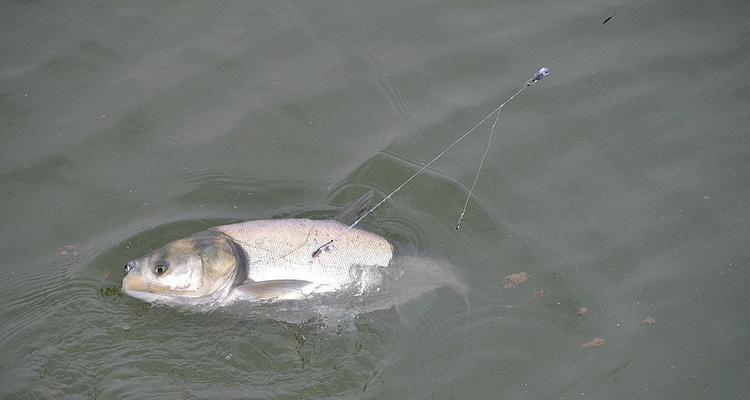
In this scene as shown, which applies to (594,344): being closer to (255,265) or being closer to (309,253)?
(309,253)

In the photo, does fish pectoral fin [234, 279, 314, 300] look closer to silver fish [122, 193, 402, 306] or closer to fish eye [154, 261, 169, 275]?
silver fish [122, 193, 402, 306]

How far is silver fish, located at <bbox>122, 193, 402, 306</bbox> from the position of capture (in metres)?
4.20

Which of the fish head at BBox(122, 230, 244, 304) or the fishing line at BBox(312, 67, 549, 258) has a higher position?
the fish head at BBox(122, 230, 244, 304)

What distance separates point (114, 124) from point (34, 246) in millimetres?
1140

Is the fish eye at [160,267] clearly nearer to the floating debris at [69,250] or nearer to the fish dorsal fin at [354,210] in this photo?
the floating debris at [69,250]

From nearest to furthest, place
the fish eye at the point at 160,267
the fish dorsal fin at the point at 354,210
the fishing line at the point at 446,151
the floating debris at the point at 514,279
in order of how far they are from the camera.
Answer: the fish eye at the point at 160,267, the fishing line at the point at 446,151, the fish dorsal fin at the point at 354,210, the floating debris at the point at 514,279

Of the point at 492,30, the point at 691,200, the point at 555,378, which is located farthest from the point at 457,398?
the point at 492,30

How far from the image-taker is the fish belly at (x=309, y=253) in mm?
4266

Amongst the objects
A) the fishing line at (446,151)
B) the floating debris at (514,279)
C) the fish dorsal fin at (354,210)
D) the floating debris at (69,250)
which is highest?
the floating debris at (69,250)

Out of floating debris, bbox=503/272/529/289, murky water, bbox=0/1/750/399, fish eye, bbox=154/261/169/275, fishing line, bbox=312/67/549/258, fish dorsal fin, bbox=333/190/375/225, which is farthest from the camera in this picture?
floating debris, bbox=503/272/529/289

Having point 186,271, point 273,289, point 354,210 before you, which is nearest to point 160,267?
point 186,271

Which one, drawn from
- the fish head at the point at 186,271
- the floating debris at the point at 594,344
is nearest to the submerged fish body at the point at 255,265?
the fish head at the point at 186,271

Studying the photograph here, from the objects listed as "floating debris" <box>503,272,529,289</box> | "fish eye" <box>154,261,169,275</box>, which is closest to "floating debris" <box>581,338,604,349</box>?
"floating debris" <box>503,272,529,289</box>

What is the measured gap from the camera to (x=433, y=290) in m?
4.58
